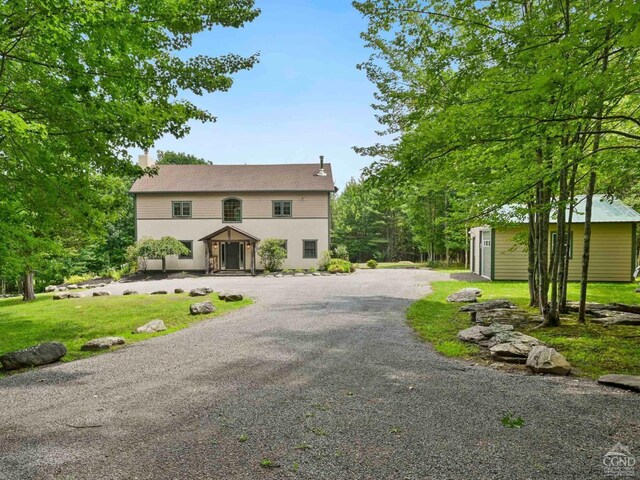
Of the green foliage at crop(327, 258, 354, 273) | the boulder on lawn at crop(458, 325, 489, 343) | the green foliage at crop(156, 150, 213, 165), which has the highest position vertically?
the green foliage at crop(156, 150, 213, 165)

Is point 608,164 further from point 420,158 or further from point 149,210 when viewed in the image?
point 149,210

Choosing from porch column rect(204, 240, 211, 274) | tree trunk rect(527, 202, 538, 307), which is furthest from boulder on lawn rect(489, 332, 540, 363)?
porch column rect(204, 240, 211, 274)

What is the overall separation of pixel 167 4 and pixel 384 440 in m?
7.13

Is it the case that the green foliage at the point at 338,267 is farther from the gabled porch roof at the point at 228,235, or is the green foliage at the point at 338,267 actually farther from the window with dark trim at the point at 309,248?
the gabled porch roof at the point at 228,235

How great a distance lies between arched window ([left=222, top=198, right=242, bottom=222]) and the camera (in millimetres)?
26703

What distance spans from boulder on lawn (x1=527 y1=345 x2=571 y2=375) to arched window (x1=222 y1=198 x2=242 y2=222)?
23.1 metres

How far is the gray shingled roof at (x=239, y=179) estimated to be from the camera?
2655 cm

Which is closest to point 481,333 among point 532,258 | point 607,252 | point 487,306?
point 487,306

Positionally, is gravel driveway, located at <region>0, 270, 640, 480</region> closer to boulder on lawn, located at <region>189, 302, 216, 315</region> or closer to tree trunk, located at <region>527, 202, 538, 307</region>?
boulder on lawn, located at <region>189, 302, 216, 315</region>

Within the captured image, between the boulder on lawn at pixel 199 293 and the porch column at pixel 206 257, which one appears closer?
the boulder on lawn at pixel 199 293

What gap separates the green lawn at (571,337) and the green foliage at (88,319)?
5.58 metres

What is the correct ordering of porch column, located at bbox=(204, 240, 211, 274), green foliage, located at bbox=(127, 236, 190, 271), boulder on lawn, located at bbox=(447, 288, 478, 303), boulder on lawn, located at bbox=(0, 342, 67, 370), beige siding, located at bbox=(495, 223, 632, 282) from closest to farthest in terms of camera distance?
boulder on lawn, located at bbox=(0, 342, 67, 370)
boulder on lawn, located at bbox=(447, 288, 478, 303)
beige siding, located at bbox=(495, 223, 632, 282)
green foliage, located at bbox=(127, 236, 190, 271)
porch column, located at bbox=(204, 240, 211, 274)

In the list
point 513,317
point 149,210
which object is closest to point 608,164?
point 513,317

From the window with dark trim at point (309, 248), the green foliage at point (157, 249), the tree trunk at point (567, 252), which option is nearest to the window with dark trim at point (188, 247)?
the green foliage at point (157, 249)
